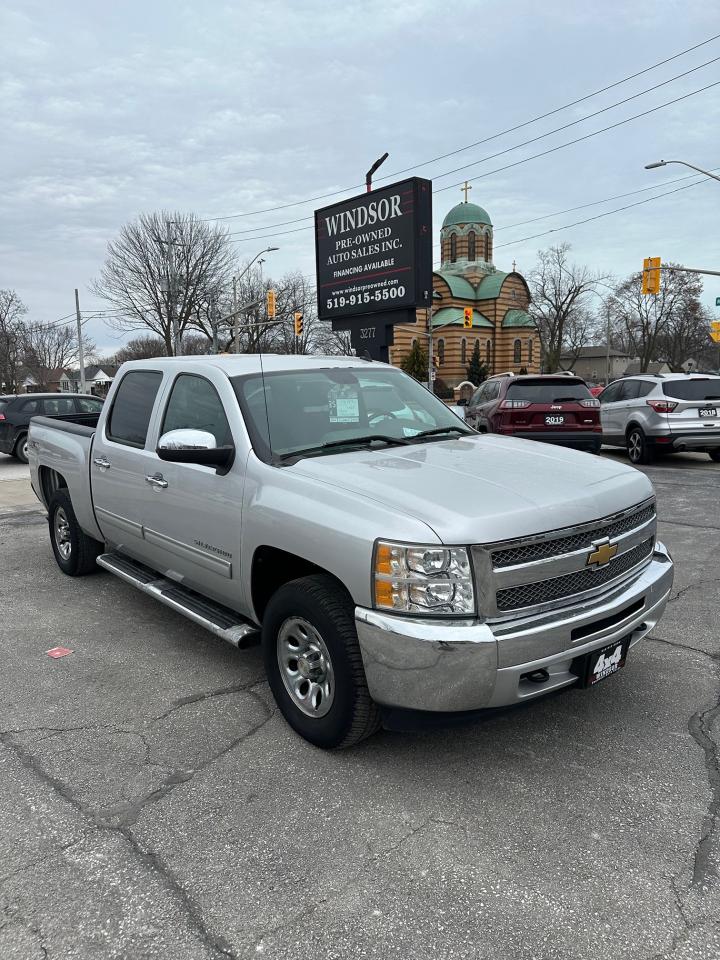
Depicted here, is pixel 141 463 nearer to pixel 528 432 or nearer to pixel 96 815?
pixel 96 815

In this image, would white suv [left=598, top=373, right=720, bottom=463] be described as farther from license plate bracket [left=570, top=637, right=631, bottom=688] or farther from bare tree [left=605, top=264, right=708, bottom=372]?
bare tree [left=605, top=264, right=708, bottom=372]

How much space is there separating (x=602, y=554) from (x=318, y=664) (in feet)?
4.41

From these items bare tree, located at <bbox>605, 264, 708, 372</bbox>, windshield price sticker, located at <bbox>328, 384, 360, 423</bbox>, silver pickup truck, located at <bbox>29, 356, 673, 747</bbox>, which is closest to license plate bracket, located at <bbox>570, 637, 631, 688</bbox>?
silver pickup truck, located at <bbox>29, 356, 673, 747</bbox>

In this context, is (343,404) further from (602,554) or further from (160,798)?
(160,798)

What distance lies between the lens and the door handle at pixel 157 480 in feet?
13.5

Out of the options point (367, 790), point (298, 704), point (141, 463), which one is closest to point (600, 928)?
point (367, 790)

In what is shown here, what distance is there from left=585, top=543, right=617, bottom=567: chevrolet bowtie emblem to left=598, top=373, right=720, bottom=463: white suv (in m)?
10.2

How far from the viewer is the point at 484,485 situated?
296 cm

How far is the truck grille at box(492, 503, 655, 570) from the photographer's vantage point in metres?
2.67

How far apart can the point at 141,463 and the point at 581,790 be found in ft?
10.3

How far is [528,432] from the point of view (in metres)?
11.8

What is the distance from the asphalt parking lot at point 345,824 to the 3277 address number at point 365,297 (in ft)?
25.6

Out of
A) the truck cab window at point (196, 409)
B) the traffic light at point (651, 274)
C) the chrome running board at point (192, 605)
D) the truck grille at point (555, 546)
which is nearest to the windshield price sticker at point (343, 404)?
the truck cab window at point (196, 409)

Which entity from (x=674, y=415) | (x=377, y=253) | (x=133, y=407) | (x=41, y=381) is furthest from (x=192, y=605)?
(x=41, y=381)
